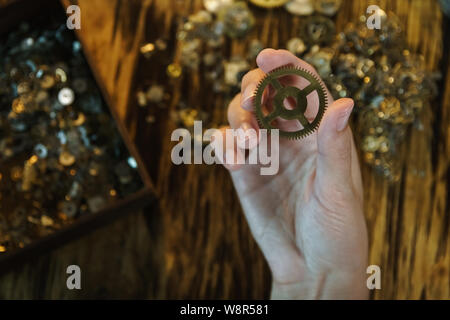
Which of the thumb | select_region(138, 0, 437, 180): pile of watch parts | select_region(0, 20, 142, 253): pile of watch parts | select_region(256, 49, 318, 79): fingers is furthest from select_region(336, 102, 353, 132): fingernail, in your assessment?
select_region(0, 20, 142, 253): pile of watch parts

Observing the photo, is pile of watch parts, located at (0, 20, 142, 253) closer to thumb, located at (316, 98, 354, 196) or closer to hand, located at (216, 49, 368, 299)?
hand, located at (216, 49, 368, 299)

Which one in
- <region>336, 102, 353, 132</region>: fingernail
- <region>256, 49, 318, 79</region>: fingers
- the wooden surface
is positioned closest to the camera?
<region>336, 102, 353, 132</region>: fingernail

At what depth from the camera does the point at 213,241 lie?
1.35 meters

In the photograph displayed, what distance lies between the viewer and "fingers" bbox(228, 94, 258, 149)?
1.05m

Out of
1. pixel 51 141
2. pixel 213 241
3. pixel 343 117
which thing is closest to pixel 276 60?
pixel 343 117

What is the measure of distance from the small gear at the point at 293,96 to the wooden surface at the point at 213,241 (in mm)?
411

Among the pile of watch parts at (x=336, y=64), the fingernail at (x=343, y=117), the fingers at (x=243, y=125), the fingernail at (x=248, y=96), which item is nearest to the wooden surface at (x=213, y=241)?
the pile of watch parts at (x=336, y=64)

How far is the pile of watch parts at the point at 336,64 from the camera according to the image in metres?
1.33

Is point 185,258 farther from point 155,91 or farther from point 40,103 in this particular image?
point 40,103

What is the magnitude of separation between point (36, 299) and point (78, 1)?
33.6 inches

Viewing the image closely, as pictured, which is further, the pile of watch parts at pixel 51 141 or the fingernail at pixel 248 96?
the pile of watch parts at pixel 51 141

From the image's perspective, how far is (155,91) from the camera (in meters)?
1.41

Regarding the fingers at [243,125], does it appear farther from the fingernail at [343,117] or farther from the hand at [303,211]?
the fingernail at [343,117]
